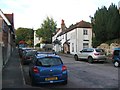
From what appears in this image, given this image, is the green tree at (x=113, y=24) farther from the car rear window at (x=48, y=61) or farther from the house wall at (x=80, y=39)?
the car rear window at (x=48, y=61)

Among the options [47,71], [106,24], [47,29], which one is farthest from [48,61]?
[47,29]

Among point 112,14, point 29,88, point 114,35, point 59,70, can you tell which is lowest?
point 29,88

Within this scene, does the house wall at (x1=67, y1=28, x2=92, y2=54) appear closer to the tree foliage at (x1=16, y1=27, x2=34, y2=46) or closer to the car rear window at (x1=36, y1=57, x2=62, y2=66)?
the car rear window at (x1=36, y1=57, x2=62, y2=66)

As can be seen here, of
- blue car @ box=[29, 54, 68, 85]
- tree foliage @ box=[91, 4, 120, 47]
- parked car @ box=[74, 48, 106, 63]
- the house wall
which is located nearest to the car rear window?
blue car @ box=[29, 54, 68, 85]

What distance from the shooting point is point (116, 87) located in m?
12.4

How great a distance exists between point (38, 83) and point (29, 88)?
Result: 21.3 inches

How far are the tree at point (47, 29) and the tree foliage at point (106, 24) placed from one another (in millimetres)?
43021

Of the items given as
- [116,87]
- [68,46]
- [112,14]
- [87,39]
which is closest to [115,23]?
[112,14]

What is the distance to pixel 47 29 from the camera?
8381 cm

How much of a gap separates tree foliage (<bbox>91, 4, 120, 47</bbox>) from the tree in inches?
1694

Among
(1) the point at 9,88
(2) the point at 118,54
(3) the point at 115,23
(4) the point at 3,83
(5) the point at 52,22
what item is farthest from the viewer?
(5) the point at 52,22

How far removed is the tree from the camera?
8394cm

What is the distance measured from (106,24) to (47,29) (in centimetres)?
4615

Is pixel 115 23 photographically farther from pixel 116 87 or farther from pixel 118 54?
pixel 116 87
